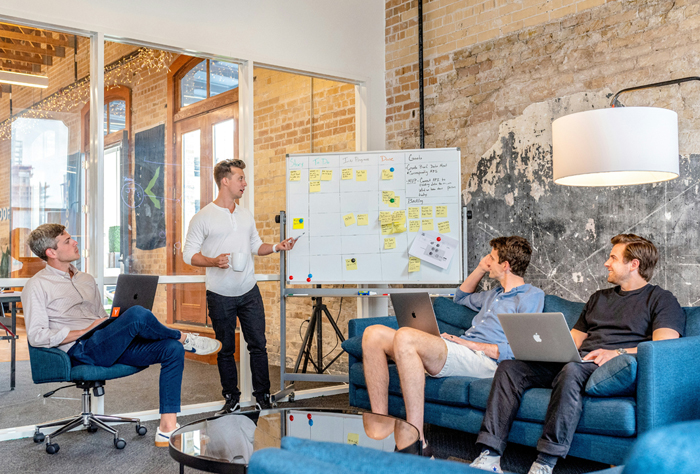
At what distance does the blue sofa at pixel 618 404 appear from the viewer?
2525 millimetres

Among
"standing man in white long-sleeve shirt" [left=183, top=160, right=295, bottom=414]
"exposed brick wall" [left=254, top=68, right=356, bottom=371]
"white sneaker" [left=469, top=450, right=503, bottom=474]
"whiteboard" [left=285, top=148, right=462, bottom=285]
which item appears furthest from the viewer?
"exposed brick wall" [left=254, top=68, right=356, bottom=371]

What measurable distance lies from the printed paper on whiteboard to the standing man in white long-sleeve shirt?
1219 mm

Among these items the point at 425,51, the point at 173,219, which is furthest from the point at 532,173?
the point at 173,219

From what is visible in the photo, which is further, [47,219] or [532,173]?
[532,173]

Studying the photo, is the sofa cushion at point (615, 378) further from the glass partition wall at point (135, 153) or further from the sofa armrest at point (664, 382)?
Answer: the glass partition wall at point (135, 153)

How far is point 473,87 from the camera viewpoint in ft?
15.8

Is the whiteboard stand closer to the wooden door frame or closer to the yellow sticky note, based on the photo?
the yellow sticky note

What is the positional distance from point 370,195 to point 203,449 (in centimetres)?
280

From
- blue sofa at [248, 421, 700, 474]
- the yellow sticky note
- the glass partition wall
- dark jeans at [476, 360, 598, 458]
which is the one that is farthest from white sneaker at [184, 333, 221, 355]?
blue sofa at [248, 421, 700, 474]

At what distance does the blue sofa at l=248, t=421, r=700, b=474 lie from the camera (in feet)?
2.29

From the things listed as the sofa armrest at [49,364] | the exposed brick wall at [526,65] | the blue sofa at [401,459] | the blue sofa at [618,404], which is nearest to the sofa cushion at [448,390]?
the blue sofa at [618,404]

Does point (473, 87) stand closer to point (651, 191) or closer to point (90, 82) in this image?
point (651, 191)

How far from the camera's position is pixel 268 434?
2430 millimetres

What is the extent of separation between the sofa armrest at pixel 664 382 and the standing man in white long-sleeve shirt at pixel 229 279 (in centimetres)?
258
